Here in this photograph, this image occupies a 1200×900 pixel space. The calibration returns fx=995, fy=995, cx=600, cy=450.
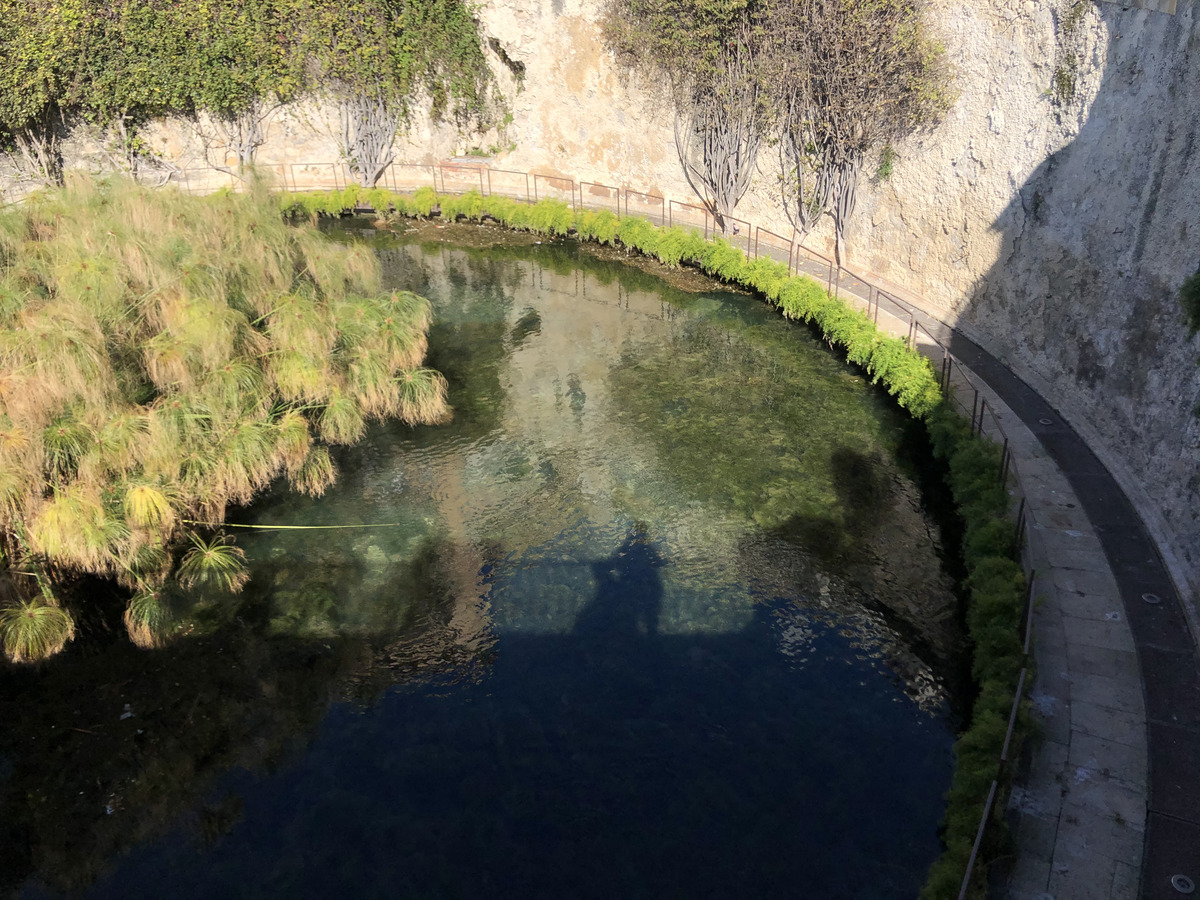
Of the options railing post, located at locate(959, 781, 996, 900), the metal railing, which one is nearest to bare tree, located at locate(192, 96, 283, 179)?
the metal railing

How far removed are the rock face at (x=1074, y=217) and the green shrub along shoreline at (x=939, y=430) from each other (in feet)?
8.42

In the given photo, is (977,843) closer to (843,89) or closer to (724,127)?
(843,89)

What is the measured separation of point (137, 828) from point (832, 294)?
21385 millimetres

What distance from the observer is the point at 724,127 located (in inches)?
1277

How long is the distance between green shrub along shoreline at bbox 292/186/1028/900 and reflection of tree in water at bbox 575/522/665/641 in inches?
205

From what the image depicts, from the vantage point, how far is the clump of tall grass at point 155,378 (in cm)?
1514

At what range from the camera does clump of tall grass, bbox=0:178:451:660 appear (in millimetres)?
15141

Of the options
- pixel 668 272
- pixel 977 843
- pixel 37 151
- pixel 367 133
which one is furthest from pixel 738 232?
pixel 37 151

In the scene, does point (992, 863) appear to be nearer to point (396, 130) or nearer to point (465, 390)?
point (465, 390)

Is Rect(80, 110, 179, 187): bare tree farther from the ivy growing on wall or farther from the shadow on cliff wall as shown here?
the shadow on cliff wall

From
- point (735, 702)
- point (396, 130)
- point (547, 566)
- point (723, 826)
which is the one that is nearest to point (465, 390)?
point (547, 566)

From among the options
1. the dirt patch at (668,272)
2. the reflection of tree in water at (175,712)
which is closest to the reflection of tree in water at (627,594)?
the reflection of tree in water at (175,712)

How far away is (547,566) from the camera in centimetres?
1820

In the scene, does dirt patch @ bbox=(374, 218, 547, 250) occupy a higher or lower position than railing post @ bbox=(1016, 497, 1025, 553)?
higher
